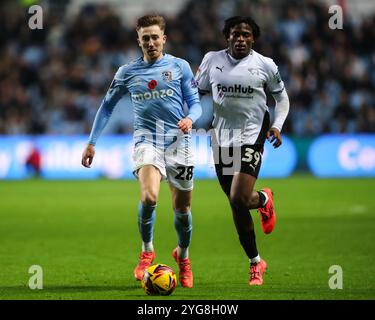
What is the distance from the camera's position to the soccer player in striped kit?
25.8 feet

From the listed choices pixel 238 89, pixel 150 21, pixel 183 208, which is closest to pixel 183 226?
pixel 183 208

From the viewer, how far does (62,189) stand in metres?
18.7

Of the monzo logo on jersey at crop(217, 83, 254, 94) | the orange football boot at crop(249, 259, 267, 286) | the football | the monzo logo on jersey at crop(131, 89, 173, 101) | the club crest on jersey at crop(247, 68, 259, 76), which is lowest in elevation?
the football

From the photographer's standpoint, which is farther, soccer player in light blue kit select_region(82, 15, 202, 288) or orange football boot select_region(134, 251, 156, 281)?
orange football boot select_region(134, 251, 156, 281)

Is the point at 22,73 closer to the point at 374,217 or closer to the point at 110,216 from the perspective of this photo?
the point at 110,216

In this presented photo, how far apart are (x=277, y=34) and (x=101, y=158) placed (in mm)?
5893

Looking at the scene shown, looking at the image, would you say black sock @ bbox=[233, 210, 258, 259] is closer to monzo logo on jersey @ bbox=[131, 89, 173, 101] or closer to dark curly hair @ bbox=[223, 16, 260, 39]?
monzo logo on jersey @ bbox=[131, 89, 173, 101]

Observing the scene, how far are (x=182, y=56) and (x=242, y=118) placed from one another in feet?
51.0

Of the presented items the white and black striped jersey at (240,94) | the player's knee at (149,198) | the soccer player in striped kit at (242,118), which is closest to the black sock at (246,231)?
the soccer player in striped kit at (242,118)

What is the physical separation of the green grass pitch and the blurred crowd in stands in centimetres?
399

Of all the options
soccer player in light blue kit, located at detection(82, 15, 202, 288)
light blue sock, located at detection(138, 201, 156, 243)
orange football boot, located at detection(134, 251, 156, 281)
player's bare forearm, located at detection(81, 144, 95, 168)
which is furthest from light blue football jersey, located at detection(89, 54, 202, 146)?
orange football boot, located at detection(134, 251, 156, 281)
